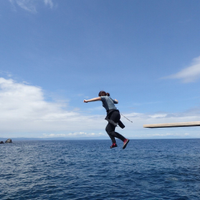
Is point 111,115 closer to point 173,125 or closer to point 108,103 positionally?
point 108,103

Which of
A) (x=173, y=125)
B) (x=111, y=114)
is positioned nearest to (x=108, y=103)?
(x=111, y=114)

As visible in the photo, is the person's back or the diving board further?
the person's back

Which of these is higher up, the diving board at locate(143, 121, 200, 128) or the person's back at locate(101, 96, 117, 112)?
the person's back at locate(101, 96, 117, 112)

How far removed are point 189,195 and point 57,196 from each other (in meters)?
15.2

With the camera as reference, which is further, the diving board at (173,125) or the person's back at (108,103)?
the person's back at (108,103)

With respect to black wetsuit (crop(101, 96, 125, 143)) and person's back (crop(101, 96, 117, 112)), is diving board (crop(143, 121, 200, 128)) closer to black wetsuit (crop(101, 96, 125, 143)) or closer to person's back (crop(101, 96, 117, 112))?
black wetsuit (crop(101, 96, 125, 143))

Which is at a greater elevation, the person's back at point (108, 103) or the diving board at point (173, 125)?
the person's back at point (108, 103)

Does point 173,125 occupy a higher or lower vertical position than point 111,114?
lower

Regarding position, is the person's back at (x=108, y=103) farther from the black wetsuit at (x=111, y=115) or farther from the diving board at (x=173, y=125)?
the diving board at (x=173, y=125)

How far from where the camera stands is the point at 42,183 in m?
23.6

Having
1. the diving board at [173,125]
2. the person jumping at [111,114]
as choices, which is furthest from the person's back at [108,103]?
the diving board at [173,125]

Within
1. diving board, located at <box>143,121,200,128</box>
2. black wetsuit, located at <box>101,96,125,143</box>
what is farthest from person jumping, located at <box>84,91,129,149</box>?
diving board, located at <box>143,121,200,128</box>

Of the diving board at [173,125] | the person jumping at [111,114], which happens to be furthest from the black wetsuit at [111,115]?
the diving board at [173,125]

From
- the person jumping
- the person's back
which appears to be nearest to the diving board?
the person jumping
